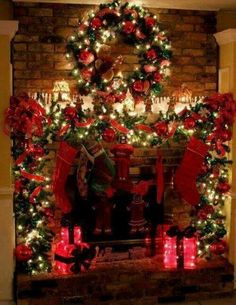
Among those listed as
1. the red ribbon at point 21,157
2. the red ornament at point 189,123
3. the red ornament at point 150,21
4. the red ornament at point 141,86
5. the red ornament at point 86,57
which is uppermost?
the red ornament at point 150,21

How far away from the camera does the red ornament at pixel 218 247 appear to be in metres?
4.73

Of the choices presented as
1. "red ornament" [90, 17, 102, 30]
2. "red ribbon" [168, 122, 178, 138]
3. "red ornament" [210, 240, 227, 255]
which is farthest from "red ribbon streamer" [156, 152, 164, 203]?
"red ornament" [90, 17, 102, 30]

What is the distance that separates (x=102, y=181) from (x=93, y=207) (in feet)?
1.36

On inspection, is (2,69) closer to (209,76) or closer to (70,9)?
(70,9)

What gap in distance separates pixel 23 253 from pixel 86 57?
6.24 ft

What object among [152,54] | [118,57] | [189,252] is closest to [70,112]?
[118,57]

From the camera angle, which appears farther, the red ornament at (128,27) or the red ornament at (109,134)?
the red ornament at (128,27)

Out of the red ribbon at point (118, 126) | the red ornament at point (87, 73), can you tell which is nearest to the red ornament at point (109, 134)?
the red ribbon at point (118, 126)

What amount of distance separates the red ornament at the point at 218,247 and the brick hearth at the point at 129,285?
12cm

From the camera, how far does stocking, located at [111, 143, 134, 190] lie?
14.8 feet

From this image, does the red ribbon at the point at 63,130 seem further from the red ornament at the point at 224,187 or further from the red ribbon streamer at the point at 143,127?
the red ornament at the point at 224,187

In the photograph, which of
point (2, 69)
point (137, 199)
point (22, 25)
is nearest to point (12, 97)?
point (2, 69)

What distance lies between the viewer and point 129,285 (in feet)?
14.4

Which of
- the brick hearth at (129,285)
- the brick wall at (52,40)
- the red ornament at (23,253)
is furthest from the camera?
the brick wall at (52,40)
